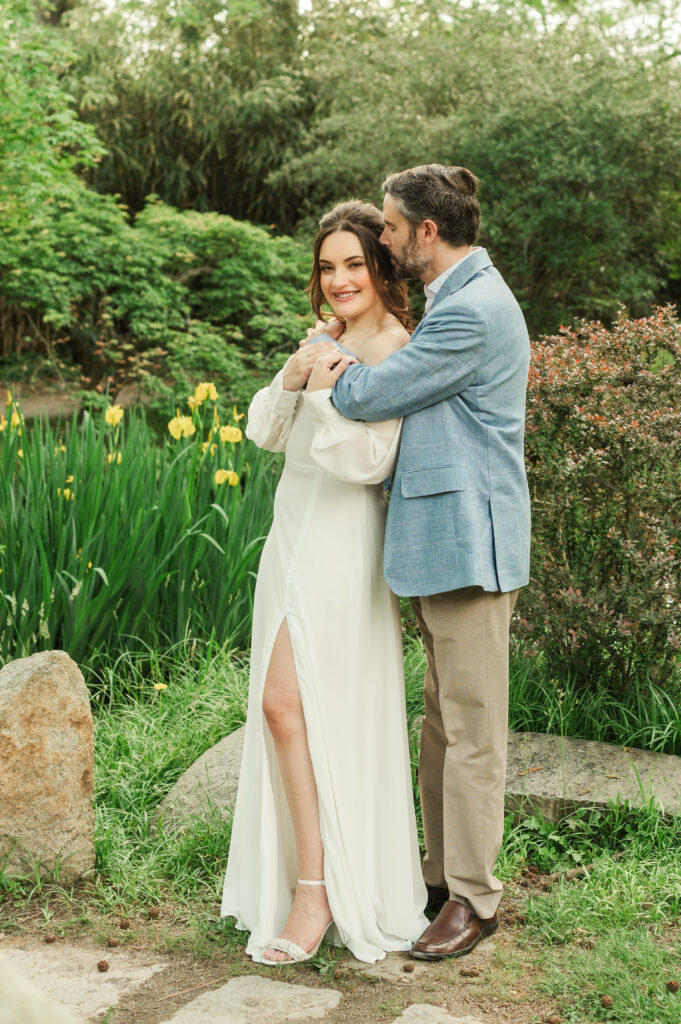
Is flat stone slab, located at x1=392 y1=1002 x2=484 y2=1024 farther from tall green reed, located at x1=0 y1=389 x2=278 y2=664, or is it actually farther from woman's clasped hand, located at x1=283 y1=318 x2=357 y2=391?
tall green reed, located at x1=0 y1=389 x2=278 y2=664

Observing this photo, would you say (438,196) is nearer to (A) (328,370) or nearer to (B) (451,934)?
(A) (328,370)

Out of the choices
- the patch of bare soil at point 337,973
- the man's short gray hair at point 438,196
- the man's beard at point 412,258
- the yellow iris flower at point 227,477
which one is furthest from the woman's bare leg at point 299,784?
the yellow iris flower at point 227,477

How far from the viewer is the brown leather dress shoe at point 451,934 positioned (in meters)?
A: 2.77

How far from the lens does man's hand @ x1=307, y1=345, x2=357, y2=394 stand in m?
2.74

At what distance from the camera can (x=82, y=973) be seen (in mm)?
2738

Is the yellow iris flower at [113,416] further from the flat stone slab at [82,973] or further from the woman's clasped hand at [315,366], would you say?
the flat stone slab at [82,973]

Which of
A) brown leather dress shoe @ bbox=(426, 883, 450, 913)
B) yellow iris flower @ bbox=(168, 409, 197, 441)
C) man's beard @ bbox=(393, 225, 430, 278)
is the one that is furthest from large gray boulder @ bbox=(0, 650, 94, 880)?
yellow iris flower @ bbox=(168, 409, 197, 441)

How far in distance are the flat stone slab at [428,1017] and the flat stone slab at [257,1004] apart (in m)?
0.18

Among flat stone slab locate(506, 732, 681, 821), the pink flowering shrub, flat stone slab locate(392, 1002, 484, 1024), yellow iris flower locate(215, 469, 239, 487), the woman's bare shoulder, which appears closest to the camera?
flat stone slab locate(392, 1002, 484, 1024)

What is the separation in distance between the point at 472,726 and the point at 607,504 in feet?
4.19

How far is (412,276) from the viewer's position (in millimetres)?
2871

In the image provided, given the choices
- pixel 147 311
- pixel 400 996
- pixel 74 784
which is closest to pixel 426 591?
pixel 400 996

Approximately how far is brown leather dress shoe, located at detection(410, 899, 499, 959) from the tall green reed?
1.94 meters

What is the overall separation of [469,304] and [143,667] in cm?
255
